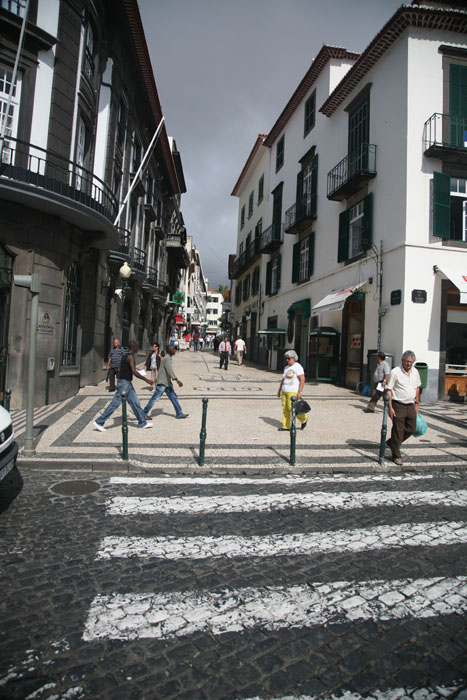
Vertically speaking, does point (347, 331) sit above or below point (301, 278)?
below

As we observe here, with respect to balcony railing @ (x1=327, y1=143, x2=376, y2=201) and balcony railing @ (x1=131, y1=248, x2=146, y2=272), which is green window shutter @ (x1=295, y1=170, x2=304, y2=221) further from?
balcony railing @ (x1=131, y1=248, x2=146, y2=272)

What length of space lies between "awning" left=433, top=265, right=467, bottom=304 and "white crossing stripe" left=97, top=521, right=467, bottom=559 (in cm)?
968

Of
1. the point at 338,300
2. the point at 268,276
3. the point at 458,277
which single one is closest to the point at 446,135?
the point at 458,277

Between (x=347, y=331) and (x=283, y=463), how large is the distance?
10789 millimetres

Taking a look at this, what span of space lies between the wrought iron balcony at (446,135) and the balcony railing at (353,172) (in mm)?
1983

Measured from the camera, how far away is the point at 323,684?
86.5 inches

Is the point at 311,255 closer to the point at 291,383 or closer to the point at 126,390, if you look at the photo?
the point at 291,383

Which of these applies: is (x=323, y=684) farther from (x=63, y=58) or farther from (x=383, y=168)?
(x=383, y=168)

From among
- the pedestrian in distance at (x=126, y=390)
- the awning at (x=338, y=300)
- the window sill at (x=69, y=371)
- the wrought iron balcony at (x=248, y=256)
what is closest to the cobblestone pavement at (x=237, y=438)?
the pedestrian in distance at (x=126, y=390)

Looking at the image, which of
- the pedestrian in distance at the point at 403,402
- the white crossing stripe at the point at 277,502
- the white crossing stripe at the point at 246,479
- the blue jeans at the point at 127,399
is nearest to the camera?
the white crossing stripe at the point at 277,502

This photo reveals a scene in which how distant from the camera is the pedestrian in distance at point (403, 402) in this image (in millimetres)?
6594

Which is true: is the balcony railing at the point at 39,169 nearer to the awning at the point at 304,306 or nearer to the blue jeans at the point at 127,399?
the blue jeans at the point at 127,399

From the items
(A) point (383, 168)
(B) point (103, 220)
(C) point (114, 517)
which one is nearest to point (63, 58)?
(B) point (103, 220)

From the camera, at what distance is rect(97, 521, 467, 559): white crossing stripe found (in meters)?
3.57
